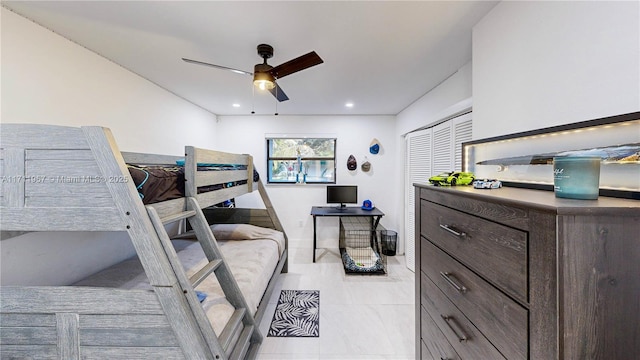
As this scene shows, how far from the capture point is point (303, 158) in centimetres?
451

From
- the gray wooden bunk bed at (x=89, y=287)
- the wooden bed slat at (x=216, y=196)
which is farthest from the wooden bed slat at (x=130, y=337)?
the wooden bed slat at (x=216, y=196)

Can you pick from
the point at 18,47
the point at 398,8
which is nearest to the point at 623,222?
the point at 398,8

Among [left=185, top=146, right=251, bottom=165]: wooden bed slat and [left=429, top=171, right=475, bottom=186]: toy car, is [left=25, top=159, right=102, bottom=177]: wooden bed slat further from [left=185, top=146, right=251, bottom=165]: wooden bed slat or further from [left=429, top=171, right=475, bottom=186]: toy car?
[left=429, top=171, right=475, bottom=186]: toy car

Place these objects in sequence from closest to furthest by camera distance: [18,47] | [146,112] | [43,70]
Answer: [18,47] < [43,70] < [146,112]

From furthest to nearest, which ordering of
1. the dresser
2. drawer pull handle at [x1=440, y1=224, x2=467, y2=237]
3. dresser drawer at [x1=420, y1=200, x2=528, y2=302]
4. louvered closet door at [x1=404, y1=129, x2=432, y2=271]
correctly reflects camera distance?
louvered closet door at [x1=404, y1=129, x2=432, y2=271]
drawer pull handle at [x1=440, y1=224, x2=467, y2=237]
dresser drawer at [x1=420, y1=200, x2=528, y2=302]
the dresser

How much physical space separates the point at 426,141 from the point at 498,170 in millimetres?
1894

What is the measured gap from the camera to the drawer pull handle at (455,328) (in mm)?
966

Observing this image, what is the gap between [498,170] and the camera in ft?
4.60

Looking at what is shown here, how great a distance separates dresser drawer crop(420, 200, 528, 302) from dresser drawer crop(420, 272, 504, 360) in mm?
247

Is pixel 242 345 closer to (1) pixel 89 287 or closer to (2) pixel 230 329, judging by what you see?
(2) pixel 230 329

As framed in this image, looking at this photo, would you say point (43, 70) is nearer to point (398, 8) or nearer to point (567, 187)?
point (398, 8)

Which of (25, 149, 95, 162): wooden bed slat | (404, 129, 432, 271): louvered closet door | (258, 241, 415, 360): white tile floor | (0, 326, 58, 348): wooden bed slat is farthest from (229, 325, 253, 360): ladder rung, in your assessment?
(404, 129, 432, 271): louvered closet door

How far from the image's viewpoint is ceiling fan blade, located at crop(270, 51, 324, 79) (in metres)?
1.78

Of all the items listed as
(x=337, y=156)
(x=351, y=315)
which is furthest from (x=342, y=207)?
(x=351, y=315)
